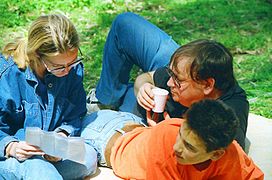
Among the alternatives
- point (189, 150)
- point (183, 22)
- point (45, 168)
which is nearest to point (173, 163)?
point (189, 150)

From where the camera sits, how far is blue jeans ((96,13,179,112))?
406 centimetres

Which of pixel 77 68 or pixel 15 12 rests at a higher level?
pixel 77 68

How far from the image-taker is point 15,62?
3.25 metres

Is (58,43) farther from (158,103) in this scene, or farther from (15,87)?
(158,103)

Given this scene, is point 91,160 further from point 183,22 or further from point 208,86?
point 183,22

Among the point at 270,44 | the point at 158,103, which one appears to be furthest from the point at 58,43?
the point at 270,44

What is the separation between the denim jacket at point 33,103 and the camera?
322cm

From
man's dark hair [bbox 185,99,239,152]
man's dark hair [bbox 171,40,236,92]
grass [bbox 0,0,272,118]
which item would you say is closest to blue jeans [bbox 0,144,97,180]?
man's dark hair [bbox 171,40,236,92]

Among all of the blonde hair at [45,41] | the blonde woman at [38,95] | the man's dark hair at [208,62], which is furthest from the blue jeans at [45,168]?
the man's dark hair at [208,62]

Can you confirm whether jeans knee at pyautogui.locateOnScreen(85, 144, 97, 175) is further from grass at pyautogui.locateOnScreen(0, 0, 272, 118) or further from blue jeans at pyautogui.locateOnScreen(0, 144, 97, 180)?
grass at pyautogui.locateOnScreen(0, 0, 272, 118)

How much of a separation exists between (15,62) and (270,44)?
10.8 ft

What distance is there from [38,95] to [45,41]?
1.21ft

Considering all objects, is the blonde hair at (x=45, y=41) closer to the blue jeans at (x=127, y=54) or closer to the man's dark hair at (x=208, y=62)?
the man's dark hair at (x=208, y=62)

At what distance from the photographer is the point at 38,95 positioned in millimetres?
3336
